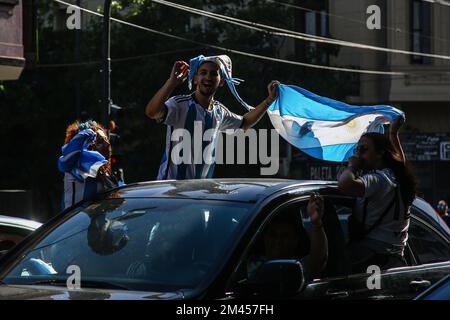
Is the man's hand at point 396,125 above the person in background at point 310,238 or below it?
above

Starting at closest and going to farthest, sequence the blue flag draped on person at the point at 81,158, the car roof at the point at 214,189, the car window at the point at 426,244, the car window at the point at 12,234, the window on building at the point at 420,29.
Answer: the car roof at the point at 214,189, the car window at the point at 426,244, the blue flag draped on person at the point at 81,158, the car window at the point at 12,234, the window on building at the point at 420,29

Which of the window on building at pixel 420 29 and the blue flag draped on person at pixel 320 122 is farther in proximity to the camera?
the window on building at pixel 420 29

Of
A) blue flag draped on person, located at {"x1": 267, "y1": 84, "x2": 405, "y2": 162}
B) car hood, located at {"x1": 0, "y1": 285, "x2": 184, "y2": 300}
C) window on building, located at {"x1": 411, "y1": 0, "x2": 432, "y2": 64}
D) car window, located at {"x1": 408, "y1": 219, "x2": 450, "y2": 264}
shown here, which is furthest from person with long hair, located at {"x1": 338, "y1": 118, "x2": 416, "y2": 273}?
window on building, located at {"x1": 411, "y1": 0, "x2": 432, "y2": 64}

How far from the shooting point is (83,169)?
7613 mm

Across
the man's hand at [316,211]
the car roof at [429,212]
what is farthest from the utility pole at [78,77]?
the man's hand at [316,211]

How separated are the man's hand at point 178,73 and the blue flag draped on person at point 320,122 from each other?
141 cm

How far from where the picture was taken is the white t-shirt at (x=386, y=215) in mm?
6270

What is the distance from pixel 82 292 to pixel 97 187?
9.30 ft

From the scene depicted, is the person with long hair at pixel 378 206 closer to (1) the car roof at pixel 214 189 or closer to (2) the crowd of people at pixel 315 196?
(2) the crowd of people at pixel 315 196

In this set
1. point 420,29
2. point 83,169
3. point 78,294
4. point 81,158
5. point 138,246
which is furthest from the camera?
point 420,29

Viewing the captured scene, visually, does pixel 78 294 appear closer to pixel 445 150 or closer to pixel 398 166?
pixel 398 166

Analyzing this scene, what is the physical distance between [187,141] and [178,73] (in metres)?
0.47

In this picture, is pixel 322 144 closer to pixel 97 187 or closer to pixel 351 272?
pixel 97 187

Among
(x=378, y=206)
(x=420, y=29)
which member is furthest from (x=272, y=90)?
(x=420, y=29)
